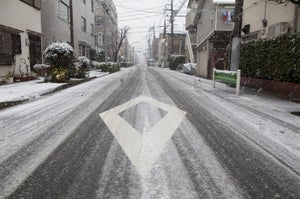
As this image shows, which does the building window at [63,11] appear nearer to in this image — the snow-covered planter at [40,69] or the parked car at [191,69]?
the snow-covered planter at [40,69]

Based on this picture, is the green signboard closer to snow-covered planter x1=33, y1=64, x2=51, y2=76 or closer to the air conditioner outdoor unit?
the air conditioner outdoor unit

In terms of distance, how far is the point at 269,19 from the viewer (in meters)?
13.7

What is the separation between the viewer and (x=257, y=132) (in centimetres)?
480

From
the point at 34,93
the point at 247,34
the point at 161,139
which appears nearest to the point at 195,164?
the point at 161,139

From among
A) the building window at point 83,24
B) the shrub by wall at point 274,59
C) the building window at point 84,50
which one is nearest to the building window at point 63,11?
the building window at point 84,50

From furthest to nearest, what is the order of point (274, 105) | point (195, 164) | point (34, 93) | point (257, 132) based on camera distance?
point (34, 93) → point (274, 105) → point (257, 132) → point (195, 164)

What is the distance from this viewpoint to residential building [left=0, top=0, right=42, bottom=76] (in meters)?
14.1

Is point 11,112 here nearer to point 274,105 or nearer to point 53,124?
point 53,124

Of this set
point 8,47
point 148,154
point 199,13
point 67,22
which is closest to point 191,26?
point 199,13

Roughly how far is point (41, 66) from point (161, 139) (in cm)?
1449

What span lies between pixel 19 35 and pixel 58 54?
358 cm

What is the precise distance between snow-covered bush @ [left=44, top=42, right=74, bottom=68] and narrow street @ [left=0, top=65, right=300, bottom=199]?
28.5 feet

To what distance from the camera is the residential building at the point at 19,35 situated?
46.2 feet

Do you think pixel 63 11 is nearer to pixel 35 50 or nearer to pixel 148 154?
pixel 35 50
